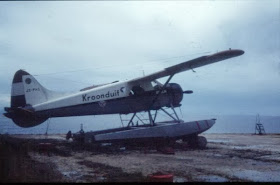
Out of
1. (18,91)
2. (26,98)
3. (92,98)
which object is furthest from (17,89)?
(92,98)

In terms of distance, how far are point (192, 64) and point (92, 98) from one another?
5.16 m

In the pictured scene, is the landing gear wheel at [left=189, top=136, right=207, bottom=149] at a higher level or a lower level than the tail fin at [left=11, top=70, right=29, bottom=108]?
lower

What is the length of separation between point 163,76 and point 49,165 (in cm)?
806

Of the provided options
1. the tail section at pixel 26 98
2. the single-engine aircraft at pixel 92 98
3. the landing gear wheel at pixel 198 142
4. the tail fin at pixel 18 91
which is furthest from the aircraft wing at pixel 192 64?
the tail fin at pixel 18 91

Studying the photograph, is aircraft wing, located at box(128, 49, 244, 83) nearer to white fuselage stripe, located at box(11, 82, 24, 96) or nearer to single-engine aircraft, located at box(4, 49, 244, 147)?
single-engine aircraft, located at box(4, 49, 244, 147)

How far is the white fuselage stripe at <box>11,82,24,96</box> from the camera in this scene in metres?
13.4

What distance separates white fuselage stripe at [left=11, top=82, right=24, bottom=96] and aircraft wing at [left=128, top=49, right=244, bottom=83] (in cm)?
542

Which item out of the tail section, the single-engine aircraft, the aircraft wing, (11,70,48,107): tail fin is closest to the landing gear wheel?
the single-engine aircraft

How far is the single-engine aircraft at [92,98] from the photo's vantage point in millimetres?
12734

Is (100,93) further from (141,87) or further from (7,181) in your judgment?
(7,181)

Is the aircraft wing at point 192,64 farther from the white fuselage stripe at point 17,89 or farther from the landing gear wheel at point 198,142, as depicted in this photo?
the white fuselage stripe at point 17,89

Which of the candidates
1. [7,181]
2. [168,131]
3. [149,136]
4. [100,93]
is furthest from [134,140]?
[7,181]

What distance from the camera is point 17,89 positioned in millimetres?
13547

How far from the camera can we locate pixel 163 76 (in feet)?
46.7
